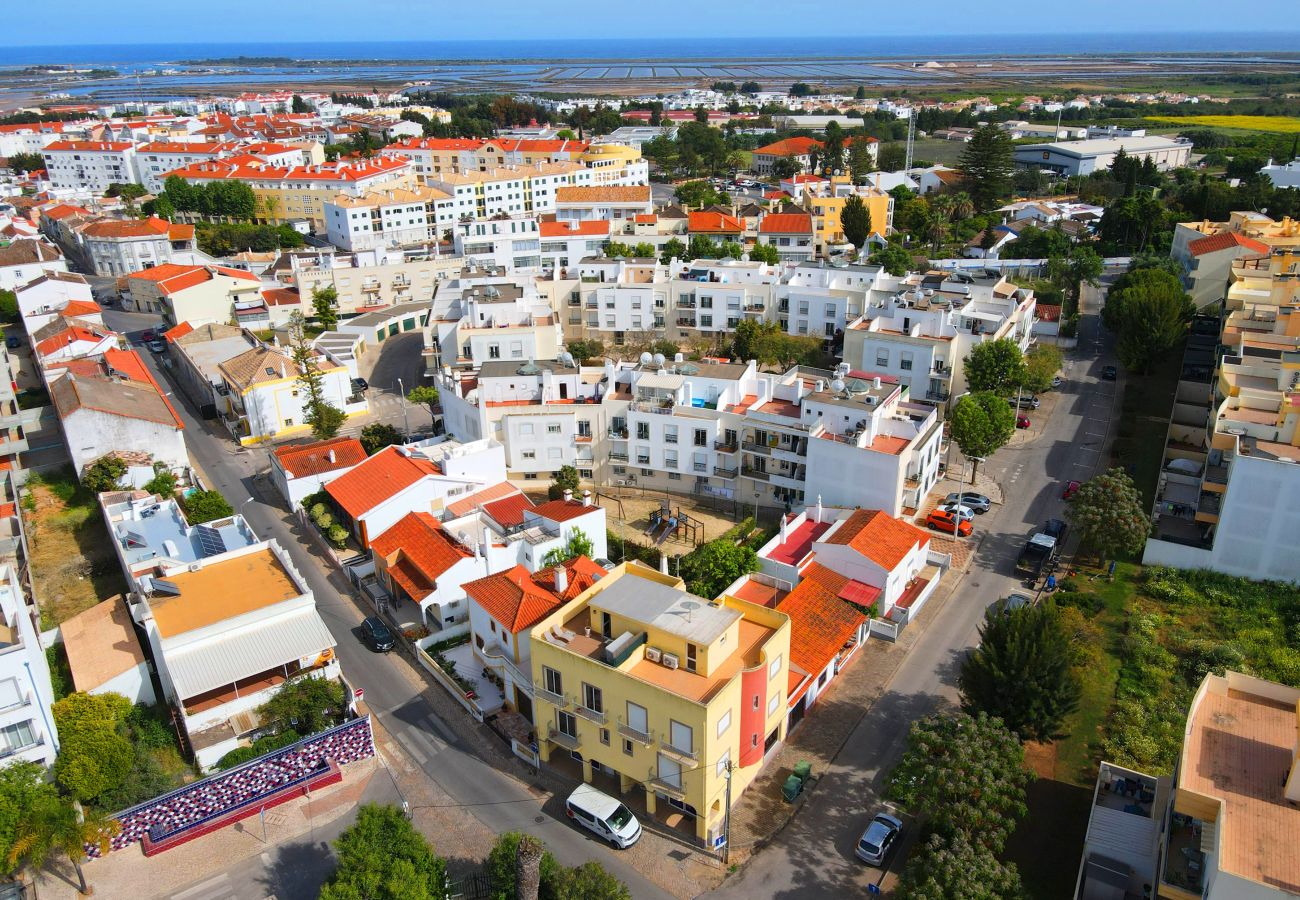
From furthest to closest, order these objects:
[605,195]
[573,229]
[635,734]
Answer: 1. [605,195]
2. [573,229]
3. [635,734]

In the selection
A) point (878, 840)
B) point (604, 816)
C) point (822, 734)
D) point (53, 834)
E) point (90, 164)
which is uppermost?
point (90, 164)

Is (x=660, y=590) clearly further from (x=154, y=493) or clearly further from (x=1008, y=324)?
(x=1008, y=324)

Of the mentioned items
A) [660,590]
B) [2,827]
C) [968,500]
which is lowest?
[968,500]

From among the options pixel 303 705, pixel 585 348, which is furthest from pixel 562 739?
pixel 585 348

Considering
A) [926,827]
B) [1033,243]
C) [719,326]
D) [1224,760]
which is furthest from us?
[1033,243]

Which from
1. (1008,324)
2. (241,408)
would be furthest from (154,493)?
(1008,324)

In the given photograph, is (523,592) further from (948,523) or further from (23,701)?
(948,523)

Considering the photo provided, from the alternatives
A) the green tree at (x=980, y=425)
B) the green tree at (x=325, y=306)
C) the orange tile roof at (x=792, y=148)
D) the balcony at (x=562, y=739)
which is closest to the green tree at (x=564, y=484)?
the balcony at (x=562, y=739)
